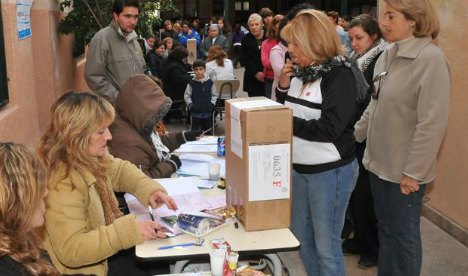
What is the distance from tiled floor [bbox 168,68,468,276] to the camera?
3.60 m

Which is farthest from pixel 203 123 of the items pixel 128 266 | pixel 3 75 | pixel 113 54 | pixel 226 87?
pixel 128 266

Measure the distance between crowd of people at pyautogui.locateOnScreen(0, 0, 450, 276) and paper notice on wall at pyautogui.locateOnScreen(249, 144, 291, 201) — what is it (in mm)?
301

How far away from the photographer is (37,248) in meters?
1.60

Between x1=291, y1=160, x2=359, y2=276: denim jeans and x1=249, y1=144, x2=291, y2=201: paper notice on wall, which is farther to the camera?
x1=291, y1=160, x2=359, y2=276: denim jeans

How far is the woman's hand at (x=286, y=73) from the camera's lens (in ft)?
8.91

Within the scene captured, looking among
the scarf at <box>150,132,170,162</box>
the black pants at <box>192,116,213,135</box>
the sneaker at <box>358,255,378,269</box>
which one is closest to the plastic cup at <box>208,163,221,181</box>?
the scarf at <box>150,132,170,162</box>

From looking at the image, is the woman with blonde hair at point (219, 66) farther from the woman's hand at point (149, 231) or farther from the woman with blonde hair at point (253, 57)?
the woman's hand at point (149, 231)

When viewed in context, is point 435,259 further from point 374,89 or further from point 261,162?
point 261,162

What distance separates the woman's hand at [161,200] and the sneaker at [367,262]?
5.57ft

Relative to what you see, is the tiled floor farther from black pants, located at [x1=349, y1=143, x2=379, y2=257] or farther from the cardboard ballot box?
the cardboard ballot box

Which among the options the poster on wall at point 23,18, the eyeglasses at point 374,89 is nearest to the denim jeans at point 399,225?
the eyeglasses at point 374,89

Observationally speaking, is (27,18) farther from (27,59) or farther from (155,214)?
(155,214)

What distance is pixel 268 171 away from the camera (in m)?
2.26

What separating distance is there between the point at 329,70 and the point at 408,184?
702 millimetres
